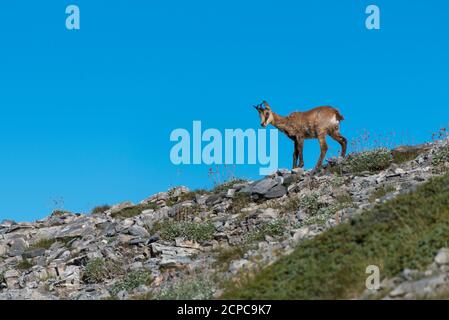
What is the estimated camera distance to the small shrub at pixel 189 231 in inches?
819

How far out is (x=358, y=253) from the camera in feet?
38.5

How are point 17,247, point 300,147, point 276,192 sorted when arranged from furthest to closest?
1. point 300,147
2. point 17,247
3. point 276,192

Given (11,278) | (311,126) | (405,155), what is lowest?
(11,278)

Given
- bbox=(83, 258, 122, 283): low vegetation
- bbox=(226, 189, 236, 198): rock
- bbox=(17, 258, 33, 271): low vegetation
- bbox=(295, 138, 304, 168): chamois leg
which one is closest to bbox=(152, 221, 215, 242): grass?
bbox=(83, 258, 122, 283): low vegetation

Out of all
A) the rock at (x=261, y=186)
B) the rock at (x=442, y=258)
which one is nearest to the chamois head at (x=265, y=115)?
the rock at (x=261, y=186)

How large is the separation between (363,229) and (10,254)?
17522 mm

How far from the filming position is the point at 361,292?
10.7 meters

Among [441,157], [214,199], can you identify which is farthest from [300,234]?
[214,199]

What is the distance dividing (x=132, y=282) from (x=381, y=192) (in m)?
7.13

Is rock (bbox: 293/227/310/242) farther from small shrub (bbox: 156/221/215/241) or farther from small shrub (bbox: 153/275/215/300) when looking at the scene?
small shrub (bbox: 156/221/215/241)

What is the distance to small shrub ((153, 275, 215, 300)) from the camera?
12809 mm

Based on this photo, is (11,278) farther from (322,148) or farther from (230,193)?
(322,148)

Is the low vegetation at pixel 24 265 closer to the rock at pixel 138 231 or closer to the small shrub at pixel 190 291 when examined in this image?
the rock at pixel 138 231

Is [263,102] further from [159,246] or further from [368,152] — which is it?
[159,246]
